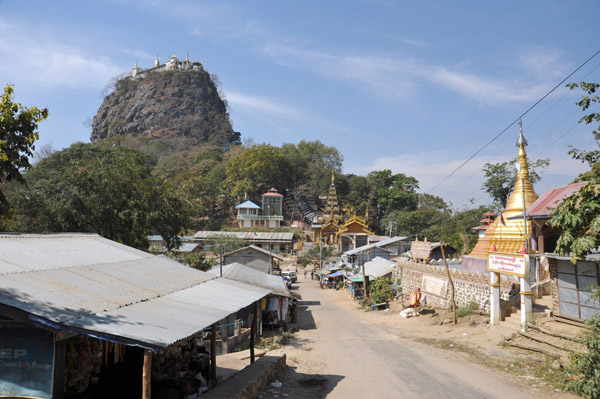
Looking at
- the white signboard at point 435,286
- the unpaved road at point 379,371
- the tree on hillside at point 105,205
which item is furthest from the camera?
the white signboard at point 435,286

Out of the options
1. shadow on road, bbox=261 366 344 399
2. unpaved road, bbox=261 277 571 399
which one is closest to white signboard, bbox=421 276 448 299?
unpaved road, bbox=261 277 571 399

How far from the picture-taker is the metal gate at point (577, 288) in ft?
43.0

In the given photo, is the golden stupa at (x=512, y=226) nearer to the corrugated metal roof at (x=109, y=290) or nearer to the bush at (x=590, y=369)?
the bush at (x=590, y=369)

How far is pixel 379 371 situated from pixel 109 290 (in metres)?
7.76

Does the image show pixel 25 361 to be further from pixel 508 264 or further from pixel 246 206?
pixel 246 206

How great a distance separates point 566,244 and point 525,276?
18.4 feet

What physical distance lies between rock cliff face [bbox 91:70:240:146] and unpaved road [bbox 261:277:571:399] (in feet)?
284

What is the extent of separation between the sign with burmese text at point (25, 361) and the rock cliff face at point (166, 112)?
94.2 metres

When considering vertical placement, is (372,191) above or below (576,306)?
above

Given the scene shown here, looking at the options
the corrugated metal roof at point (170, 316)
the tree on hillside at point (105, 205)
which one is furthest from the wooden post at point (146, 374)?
the tree on hillside at point (105, 205)

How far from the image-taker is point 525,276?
14.7 meters

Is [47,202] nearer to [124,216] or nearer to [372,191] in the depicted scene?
[124,216]

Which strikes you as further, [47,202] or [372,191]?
[372,191]

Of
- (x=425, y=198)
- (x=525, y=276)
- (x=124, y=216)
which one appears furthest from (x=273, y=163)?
(x=525, y=276)
